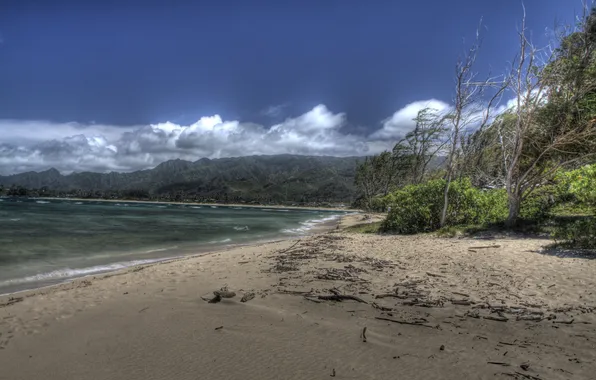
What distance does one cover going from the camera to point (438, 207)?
18.4 meters

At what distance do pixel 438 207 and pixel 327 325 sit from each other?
15.2 m

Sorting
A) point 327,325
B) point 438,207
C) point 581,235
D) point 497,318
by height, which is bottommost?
point 327,325

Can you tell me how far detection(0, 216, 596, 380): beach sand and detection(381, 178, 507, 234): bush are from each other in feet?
28.3

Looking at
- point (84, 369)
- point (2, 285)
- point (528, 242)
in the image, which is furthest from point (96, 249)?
point (528, 242)

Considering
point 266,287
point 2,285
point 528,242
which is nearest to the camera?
point 266,287

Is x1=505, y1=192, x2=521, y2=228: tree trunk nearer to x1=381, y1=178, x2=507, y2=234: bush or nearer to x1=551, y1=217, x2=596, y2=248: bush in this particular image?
x1=381, y1=178, x2=507, y2=234: bush

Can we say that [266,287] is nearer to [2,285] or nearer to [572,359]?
[572,359]

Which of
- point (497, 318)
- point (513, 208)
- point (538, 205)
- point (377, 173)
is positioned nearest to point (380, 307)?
point (497, 318)

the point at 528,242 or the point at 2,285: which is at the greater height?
the point at 528,242

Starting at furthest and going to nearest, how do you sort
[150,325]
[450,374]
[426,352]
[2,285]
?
[2,285] < [150,325] < [426,352] < [450,374]

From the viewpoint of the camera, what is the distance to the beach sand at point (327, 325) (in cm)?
393

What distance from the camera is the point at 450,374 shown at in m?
3.61

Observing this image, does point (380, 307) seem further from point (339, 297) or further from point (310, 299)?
point (310, 299)

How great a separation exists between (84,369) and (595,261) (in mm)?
10280
